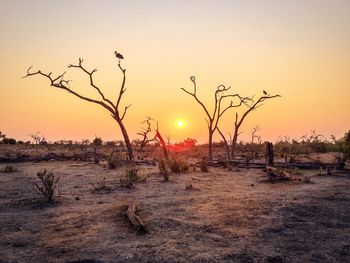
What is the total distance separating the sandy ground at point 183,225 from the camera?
6340 mm

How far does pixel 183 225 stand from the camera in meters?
7.64

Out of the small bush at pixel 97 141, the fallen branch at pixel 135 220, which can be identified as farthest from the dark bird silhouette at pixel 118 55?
the small bush at pixel 97 141

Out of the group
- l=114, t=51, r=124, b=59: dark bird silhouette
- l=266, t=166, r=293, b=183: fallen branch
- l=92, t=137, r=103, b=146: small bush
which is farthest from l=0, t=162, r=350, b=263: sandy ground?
l=92, t=137, r=103, b=146: small bush

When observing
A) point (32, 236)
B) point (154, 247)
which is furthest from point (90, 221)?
point (154, 247)

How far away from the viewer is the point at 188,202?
9703 millimetres

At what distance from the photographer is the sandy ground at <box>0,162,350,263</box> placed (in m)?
6.34

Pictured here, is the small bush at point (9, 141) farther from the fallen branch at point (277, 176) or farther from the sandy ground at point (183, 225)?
the fallen branch at point (277, 176)

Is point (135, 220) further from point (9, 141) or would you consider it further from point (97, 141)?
point (9, 141)

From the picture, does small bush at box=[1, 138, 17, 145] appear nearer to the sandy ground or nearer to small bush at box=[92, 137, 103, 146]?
small bush at box=[92, 137, 103, 146]

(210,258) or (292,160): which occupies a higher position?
(292,160)

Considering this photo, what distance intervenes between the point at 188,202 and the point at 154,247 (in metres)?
3.27

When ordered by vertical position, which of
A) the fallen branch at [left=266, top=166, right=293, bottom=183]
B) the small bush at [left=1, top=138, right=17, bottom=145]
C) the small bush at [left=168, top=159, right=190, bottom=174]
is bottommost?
the fallen branch at [left=266, top=166, right=293, bottom=183]

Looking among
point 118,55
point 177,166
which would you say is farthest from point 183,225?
point 118,55

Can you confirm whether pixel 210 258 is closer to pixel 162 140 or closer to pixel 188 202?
pixel 188 202
